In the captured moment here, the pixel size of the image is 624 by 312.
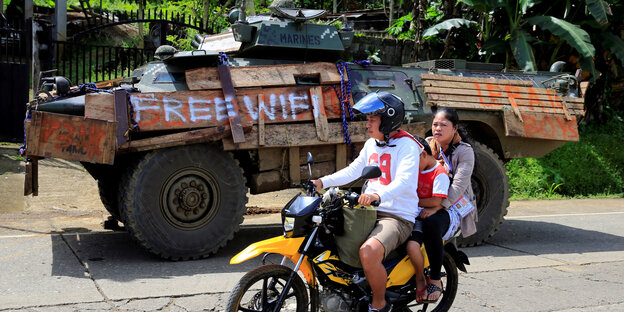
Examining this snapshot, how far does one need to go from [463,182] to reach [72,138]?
3609 mm

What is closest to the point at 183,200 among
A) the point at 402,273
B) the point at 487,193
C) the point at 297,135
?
the point at 297,135

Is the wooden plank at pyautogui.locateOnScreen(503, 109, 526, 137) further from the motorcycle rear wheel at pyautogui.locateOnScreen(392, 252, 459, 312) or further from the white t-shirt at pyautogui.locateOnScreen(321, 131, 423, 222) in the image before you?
the white t-shirt at pyautogui.locateOnScreen(321, 131, 423, 222)

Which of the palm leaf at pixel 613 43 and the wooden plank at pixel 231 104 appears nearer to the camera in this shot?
the wooden plank at pixel 231 104

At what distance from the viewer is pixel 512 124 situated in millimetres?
8148

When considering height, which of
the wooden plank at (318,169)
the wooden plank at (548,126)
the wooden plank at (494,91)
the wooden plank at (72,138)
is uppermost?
the wooden plank at (494,91)

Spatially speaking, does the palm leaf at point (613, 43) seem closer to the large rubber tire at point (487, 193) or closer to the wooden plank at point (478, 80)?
the wooden plank at point (478, 80)

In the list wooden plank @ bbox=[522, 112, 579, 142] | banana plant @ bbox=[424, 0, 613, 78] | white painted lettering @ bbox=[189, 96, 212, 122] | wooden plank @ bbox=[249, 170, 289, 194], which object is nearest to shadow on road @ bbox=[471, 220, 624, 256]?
wooden plank @ bbox=[522, 112, 579, 142]

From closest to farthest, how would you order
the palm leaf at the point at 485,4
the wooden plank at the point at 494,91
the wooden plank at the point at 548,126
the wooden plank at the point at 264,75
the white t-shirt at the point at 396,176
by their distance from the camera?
1. the white t-shirt at the point at 396,176
2. the wooden plank at the point at 264,75
3. the wooden plank at the point at 494,91
4. the wooden plank at the point at 548,126
5. the palm leaf at the point at 485,4

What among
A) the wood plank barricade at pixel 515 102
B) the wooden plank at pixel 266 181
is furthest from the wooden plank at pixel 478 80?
the wooden plank at pixel 266 181

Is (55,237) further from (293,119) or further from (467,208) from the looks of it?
(467,208)

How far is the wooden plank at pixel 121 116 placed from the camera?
6.25m

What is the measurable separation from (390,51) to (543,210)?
5.60 metres

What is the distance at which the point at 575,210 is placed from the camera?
11.3 meters

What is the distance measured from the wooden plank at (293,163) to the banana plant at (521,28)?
6.44m
